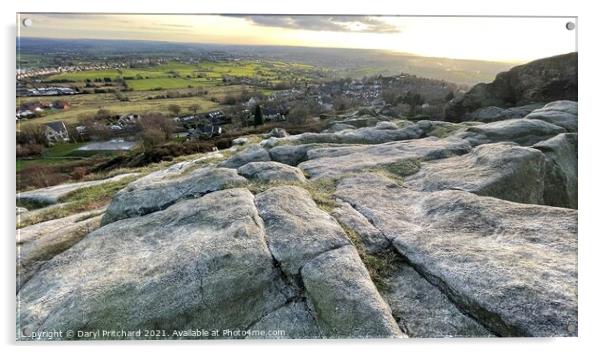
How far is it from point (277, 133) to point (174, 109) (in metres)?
3.66

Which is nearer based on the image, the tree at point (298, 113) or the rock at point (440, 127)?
the tree at point (298, 113)

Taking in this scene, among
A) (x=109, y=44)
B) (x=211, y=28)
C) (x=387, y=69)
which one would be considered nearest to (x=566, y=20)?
(x=387, y=69)

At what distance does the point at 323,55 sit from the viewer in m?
11.7

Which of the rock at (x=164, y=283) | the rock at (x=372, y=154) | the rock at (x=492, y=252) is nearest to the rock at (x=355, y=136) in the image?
the rock at (x=372, y=154)

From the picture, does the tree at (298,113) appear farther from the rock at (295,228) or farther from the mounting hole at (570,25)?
the mounting hole at (570,25)

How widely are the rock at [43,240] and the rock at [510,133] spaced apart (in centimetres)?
1202

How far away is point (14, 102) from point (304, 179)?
7.51m

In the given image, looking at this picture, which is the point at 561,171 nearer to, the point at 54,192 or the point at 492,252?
the point at 492,252

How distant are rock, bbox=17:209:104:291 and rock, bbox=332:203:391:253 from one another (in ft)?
19.4

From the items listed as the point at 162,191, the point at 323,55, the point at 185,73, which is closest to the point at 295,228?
the point at 162,191

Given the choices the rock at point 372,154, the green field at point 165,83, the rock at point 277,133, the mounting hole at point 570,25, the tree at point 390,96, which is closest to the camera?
the mounting hole at point 570,25

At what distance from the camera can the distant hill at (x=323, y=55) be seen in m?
10.6

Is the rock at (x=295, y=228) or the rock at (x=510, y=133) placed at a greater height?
the rock at (x=510, y=133)
